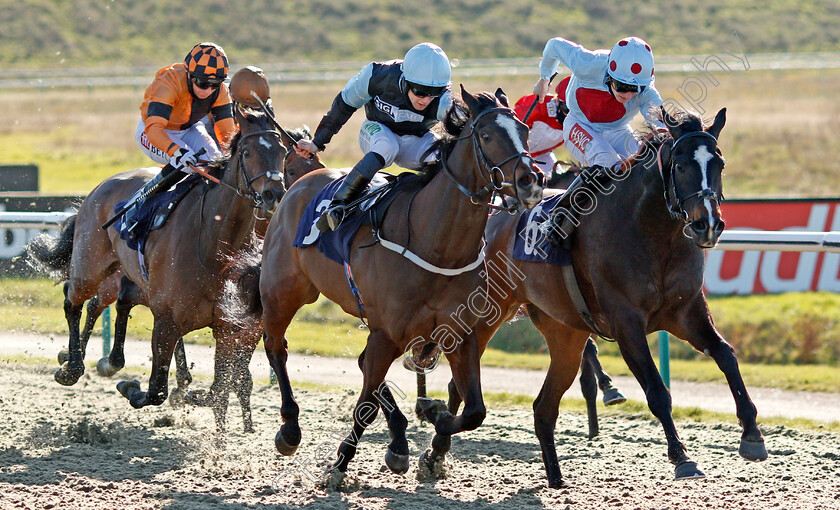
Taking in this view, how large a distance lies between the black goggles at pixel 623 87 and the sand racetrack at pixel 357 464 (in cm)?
206

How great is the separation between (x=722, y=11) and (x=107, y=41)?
27.2 meters

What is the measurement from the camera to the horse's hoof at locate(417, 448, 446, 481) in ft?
17.5

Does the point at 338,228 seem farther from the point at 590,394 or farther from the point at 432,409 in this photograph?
the point at 590,394

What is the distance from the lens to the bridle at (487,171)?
4266 millimetres

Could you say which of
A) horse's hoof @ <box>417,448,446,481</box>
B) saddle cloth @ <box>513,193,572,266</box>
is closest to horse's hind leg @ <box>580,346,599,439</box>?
saddle cloth @ <box>513,193,572,266</box>

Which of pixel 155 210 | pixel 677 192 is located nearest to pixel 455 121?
pixel 677 192

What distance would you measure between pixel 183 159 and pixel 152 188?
0.40m

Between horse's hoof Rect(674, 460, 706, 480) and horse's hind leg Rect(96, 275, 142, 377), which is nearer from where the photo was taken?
horse's hoof Rect(674, 460, 706, 480)

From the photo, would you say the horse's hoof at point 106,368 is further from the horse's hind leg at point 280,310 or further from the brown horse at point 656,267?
the brown horse at point 656,267

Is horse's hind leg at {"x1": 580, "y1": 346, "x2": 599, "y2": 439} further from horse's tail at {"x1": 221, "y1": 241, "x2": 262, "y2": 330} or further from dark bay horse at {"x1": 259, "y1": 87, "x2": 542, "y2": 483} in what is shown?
horse's tail at {"x1": 221, "y1": 241, "x2": 262, "y2": 330}

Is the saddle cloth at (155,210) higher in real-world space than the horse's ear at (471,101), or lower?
lower

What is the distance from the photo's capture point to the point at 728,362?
15.0ft

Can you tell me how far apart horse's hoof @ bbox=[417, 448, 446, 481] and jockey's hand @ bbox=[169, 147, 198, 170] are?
2.52m

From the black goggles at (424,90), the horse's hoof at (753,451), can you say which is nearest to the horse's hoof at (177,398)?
the black goggles at (424,90)
